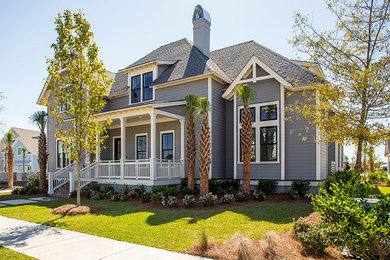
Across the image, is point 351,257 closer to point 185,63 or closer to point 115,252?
point 115,252

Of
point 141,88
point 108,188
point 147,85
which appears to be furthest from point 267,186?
point 141,88

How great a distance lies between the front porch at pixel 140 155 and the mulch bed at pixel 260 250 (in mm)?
8020

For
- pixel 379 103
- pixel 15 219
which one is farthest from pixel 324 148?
pixel 15 219

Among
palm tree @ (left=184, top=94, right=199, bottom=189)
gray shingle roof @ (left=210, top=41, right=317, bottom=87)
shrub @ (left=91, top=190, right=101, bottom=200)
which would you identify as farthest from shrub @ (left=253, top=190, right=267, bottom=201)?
shrub @ (left=91, top=190, right=101, bottom=200)

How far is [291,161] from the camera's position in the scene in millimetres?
13109

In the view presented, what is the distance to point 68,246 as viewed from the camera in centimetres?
620

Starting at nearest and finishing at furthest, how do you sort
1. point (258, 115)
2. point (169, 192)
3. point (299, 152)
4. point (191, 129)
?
1. point (169, 192)
2. point (191, 129)
3. point (299, 152)
4. point (258, 115)

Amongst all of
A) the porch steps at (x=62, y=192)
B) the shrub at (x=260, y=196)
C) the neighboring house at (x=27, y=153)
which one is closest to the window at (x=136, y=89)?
the porch steps at (x=62, y=192)

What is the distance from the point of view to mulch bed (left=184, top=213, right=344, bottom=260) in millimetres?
5105

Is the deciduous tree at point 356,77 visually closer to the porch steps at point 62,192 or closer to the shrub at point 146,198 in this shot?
the shrub at point 146,198

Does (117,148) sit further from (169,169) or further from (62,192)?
(169,169)

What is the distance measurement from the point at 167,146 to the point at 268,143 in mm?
5966

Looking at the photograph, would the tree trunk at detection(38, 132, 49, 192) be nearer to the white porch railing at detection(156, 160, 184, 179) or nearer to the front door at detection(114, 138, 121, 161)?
the front door at detection(114, 138, 121, 161)

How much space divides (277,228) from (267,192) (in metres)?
5.74
